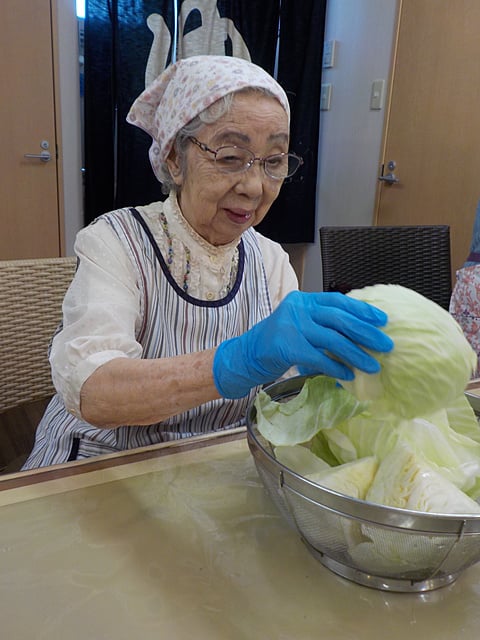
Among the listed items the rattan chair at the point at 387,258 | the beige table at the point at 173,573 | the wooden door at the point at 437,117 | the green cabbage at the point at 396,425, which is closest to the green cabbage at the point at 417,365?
the green cabbage at the point at 396,425

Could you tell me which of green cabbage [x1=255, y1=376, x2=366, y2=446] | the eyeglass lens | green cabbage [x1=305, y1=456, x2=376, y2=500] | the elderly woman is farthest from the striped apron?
green cabbage [x1=305, y1=456, x2=376, y2=500]

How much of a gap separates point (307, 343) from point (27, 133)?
2.80 metres

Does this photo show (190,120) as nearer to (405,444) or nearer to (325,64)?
(405,444)

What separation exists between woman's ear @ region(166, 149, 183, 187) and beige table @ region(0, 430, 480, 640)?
0.62 m

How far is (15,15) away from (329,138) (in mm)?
2125

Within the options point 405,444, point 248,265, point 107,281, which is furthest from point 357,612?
point 248,265

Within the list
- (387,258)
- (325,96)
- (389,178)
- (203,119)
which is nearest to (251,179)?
(203,119)

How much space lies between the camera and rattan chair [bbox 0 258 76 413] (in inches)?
50.1

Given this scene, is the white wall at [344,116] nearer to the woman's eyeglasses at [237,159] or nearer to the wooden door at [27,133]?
the wooden door at [27,133]

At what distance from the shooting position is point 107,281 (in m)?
1.00

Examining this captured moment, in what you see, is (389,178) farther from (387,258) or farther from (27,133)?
(27,133)

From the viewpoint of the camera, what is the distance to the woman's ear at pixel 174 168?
1.12 m

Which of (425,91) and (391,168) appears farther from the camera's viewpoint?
(391,168)

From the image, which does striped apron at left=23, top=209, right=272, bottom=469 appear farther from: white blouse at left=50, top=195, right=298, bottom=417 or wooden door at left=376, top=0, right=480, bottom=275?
wooden door at left=376, top=0, right=480, bottom=275
